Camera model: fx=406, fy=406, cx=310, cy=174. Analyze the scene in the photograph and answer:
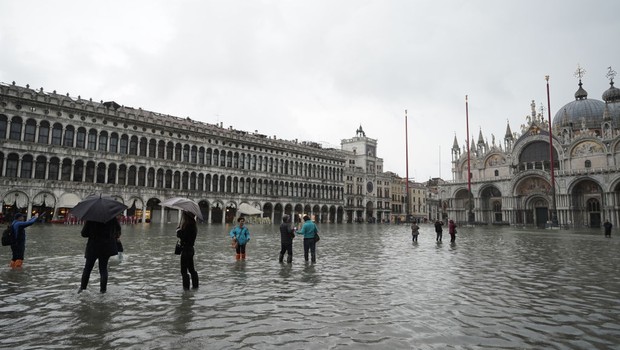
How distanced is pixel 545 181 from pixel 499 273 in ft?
199

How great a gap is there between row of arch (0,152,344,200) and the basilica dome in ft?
149

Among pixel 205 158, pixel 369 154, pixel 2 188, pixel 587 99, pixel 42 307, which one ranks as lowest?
pixel 42 307

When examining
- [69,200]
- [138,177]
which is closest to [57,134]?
[69,200]

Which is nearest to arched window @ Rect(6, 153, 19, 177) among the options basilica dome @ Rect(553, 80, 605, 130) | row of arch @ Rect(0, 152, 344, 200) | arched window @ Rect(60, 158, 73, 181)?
row of arch @ Rect(0, 152, 344, 200)

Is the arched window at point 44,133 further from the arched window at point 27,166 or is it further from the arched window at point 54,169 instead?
the arched window at point 27,166

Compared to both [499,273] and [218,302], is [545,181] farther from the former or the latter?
[218,302]

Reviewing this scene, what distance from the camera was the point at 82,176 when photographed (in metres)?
46.9

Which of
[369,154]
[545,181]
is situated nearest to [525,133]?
[545,181]

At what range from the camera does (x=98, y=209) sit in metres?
7.54

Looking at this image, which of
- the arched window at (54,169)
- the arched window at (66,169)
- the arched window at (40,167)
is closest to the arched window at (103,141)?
the arched window at (66,169)

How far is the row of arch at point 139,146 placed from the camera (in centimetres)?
4362

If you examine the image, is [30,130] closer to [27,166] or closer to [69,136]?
[69,136]

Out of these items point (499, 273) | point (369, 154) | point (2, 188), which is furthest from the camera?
point (369, 154)

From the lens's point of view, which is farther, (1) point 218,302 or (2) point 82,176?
(2) point 82,176
